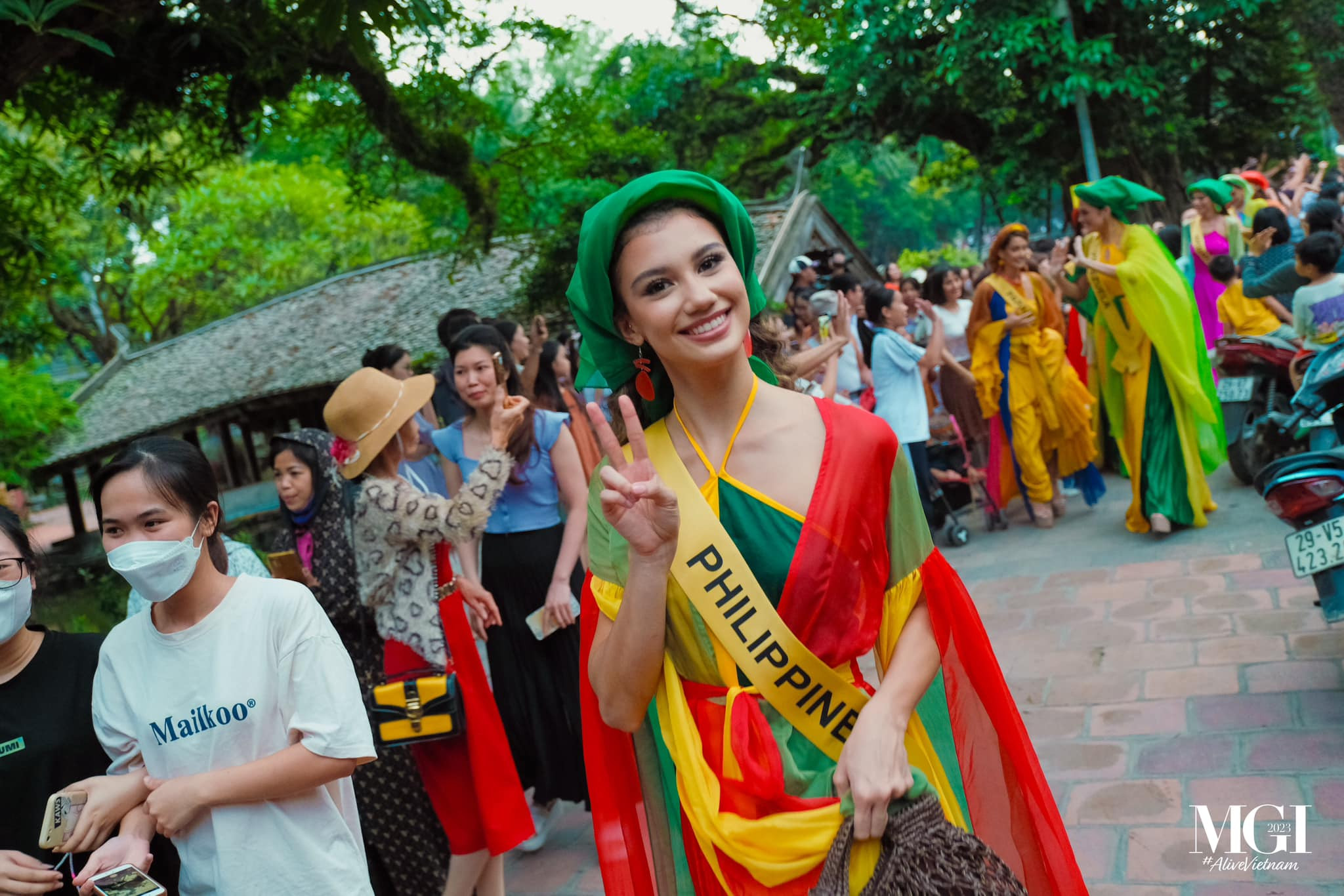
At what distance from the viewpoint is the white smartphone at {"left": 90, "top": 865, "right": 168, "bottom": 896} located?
6.81ft

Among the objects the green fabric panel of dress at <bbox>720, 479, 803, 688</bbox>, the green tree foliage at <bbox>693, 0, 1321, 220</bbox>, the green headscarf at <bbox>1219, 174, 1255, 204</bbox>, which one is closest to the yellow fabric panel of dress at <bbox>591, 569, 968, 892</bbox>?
the green fabric panel of dress at <bbox>720, 479, 803, 688</bbox>

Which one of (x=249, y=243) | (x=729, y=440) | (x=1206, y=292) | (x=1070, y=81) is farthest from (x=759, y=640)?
(x=249, y=243)

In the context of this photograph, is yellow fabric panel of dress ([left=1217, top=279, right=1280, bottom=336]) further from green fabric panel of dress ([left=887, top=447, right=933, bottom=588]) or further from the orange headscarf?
green fabric panel of dress ([left=887, top=447, right=933, bottom=588])

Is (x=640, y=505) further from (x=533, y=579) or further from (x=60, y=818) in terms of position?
(x=533, y=579)

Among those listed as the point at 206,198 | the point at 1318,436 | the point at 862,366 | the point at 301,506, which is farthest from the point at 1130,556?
the point at 206,198

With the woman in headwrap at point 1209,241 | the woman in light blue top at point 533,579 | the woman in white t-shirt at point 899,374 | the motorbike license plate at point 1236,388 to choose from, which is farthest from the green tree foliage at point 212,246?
the woman in light blue top at point 533,579

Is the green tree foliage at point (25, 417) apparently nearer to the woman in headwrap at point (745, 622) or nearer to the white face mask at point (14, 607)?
the white face mask at point (14, 607)

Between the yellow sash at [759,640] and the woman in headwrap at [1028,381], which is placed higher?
the yellow sash at [759,640]

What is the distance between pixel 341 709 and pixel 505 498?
2.09 meters

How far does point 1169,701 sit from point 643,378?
3.31 m

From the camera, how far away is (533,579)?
4383 millimetres

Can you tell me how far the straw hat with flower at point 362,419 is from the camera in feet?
12.0

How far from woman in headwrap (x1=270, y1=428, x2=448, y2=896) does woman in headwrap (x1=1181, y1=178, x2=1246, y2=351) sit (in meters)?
7.76

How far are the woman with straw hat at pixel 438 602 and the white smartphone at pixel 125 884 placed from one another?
1.55m
